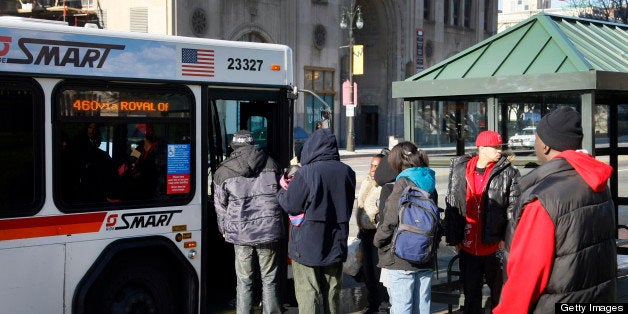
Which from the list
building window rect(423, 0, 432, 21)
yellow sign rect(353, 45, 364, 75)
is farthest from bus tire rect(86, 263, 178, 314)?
building window rect(423, 0, 432, 21)

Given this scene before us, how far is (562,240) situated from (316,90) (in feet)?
138

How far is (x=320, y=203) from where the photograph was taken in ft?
19.9

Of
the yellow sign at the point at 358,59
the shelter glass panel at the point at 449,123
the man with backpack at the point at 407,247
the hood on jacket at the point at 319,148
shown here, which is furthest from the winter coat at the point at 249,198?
the yellow sign at the point at 358,59

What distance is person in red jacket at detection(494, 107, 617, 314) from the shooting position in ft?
11.3

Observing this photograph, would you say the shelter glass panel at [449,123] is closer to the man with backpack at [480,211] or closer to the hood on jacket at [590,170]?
the man with backpack at [480,211]

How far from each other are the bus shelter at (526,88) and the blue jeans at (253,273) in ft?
8.65

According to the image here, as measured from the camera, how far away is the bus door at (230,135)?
24.9ft

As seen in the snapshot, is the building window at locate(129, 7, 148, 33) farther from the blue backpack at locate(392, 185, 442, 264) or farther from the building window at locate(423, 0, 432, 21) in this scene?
the blue backpack at locate(392, 185, 442, 264)

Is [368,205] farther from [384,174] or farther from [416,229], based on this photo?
[416,229]

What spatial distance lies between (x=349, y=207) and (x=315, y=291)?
719 millimetres

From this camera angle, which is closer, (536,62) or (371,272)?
(371,272)

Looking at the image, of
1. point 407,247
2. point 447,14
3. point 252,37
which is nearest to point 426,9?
point 447,14

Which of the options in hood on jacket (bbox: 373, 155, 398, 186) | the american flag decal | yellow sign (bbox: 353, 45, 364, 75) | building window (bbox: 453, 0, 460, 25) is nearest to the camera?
the american flag decal

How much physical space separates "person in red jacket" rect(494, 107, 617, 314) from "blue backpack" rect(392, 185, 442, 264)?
2.07m
